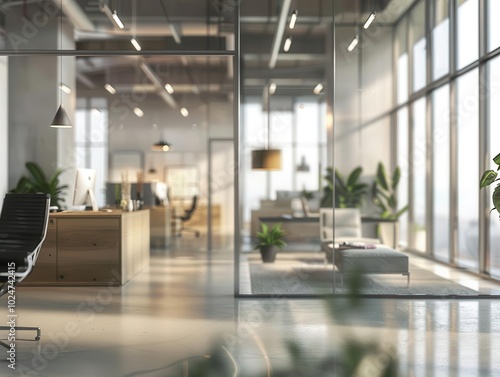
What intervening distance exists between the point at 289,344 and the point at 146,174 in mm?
14026

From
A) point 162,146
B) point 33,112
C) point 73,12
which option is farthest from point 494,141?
point 162,146

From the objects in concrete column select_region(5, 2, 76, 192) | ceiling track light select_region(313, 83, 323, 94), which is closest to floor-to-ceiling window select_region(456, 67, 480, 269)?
ceiling track light select_region(313, 83, 323, 94)

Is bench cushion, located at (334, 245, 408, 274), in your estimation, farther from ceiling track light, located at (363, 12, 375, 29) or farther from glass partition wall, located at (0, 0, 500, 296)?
ceiling track light, located at (363, 12, 375, 29)

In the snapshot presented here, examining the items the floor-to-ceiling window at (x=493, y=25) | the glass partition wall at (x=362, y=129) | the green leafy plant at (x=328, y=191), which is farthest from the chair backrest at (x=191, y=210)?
the floor-to-ceiling window at (x=493, y=25)

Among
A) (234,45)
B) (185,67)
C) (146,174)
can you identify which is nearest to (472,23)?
(234,45)

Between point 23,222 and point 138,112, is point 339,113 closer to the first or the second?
point 23,222

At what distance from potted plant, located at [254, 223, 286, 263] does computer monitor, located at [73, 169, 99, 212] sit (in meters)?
1.91

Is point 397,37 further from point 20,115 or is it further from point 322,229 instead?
point 20,115

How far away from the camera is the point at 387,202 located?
24.0ft

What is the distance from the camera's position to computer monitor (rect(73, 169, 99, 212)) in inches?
266

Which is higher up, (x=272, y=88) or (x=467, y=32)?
(x=467, y=32)

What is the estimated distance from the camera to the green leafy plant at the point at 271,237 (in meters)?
6.46

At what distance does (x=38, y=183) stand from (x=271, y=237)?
449cm

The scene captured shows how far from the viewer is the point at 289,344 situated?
58 centimetres
